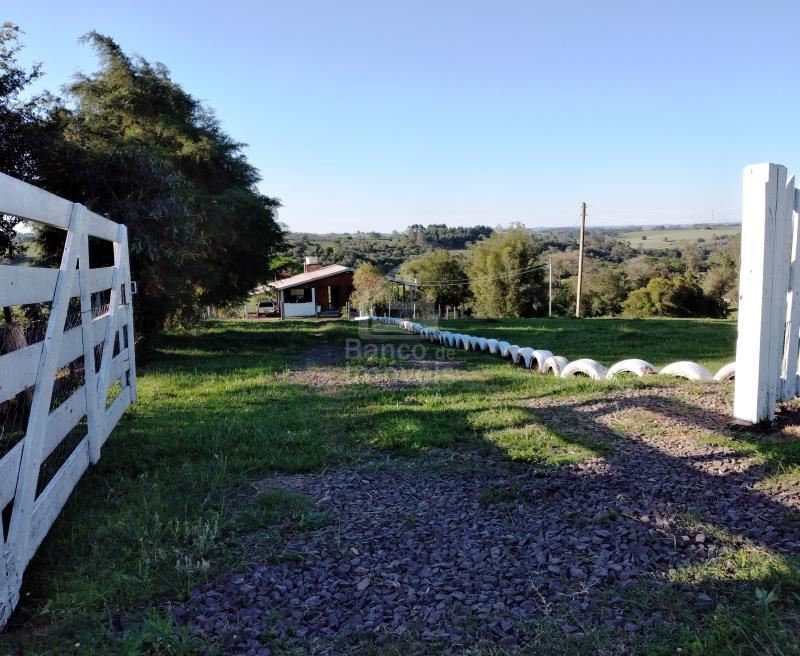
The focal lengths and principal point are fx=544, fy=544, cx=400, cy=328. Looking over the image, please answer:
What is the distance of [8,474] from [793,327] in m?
4.72

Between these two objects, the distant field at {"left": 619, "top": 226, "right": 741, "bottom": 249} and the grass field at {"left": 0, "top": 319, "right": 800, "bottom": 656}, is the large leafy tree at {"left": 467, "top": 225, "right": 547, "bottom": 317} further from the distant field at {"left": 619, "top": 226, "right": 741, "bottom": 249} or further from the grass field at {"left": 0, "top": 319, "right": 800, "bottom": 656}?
the distant field at {"left": 619, "top": 226, "right": 741, "bottom": 249}

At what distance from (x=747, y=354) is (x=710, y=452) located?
77 cm

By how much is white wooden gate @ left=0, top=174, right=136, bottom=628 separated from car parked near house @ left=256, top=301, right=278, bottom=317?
132 ft

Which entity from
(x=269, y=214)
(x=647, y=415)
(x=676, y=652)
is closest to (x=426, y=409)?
(x=647, y=415)

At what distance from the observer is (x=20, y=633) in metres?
1.94

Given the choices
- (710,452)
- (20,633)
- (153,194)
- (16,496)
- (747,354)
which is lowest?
(20,633)

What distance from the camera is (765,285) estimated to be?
3604mm

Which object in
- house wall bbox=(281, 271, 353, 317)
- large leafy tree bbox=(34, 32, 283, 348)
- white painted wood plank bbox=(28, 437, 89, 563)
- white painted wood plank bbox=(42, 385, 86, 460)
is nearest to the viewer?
white painted wood plank bbox=(28, 437, 89, 563)

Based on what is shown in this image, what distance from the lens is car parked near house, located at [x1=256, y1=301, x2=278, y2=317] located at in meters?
43.5

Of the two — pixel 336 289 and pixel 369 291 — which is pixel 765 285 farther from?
pixel 336 289

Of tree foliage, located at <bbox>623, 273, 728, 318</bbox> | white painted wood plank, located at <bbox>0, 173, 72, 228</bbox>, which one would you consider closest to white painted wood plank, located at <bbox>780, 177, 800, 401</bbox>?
white painted wood plank, located at <bbox>0, 173, 72, 228</bbox>

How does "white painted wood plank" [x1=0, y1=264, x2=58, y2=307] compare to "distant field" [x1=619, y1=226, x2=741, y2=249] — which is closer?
"white painted wood plank" [x1=0, y1=264, x2=58, y2=307]

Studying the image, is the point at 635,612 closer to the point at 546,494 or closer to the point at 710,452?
the point at 546,494

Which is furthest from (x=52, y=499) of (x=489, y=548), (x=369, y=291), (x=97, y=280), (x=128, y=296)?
(x=369, y=291)
